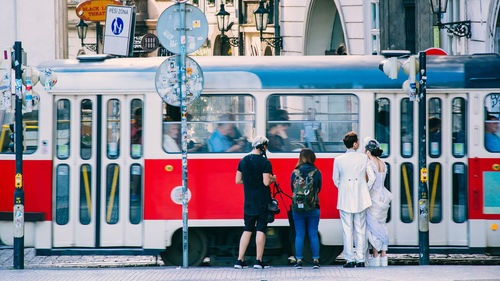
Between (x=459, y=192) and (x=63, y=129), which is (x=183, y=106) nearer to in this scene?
(x=63, y=129)

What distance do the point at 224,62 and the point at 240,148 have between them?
47.7 inches

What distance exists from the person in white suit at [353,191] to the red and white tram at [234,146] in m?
0.74

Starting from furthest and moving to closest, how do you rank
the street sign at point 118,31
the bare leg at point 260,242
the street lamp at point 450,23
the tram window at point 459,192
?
the street lamp at point 450,23
the street sign at point 118,31
the tram window at point 459,192
the bare leg at point 260,242

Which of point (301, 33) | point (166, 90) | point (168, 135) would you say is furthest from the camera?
point (301, 33)

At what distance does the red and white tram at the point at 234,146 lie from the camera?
12.6m

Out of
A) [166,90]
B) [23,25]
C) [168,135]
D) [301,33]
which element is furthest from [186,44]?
[23,25]

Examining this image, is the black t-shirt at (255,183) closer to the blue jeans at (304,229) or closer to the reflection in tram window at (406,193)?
the blue jeans at (304,229)

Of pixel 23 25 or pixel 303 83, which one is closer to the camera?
pixel 303 83

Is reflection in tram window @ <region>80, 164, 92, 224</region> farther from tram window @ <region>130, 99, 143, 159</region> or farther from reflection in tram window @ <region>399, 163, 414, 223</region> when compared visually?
reflection in tram window @ <region>399, 163, 414, 223</region>

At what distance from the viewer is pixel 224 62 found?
506 inches

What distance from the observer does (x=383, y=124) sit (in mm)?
12688

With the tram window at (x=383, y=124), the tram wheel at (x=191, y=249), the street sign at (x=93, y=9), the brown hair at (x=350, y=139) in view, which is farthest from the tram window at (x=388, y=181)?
the street sign at (x=93, y=9)

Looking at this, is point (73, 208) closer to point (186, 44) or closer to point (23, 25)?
point (186, 44)

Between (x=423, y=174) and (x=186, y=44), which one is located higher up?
(x=186, y=44)
